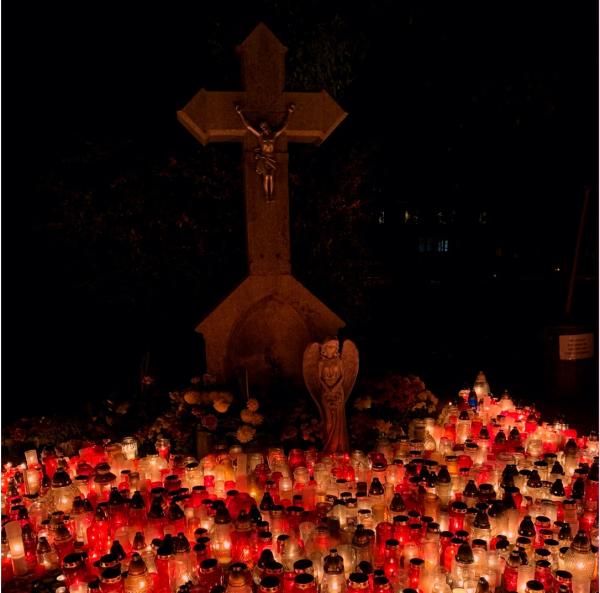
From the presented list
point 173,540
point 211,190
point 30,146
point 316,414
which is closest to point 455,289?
point 211,190

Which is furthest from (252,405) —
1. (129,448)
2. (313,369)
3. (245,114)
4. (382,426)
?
(245,114)

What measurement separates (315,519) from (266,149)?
3.81 m

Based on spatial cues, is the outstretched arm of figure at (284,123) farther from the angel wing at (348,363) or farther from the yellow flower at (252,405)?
the yellow flower at (252,405)

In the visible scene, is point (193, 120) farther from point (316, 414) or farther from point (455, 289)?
point (455, 289)

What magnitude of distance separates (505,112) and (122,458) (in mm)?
7366

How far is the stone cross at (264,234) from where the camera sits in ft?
19.8

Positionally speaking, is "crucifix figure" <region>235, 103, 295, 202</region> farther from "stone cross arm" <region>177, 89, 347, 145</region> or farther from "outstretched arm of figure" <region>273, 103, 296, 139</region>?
"stone cross arm" <region>177, 89, 347, 145</region>

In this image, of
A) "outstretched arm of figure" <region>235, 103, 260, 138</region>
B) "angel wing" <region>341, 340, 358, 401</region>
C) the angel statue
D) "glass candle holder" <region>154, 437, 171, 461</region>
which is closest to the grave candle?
"glass candle holder" <region>154, 437, 171, 461</region>

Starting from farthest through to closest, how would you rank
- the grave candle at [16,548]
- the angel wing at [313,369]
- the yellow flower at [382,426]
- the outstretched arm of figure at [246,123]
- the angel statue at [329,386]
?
1. the outstretched arm of figure at [246,123]
2. the yellow flower at [382,426]
3. the angel wing at [313,369]
4. the angel statue at [329,386]
5. the grave candle at [16,548]

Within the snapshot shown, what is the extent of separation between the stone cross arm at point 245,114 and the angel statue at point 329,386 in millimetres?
2411

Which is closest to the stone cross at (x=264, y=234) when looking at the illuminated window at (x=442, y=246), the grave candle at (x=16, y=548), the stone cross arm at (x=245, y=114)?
the stone cross arm at (x=245, y=114)

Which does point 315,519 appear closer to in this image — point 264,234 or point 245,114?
point 264,234

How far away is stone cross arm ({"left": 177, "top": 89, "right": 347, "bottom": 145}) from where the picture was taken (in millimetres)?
5945

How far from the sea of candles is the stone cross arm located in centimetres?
329
